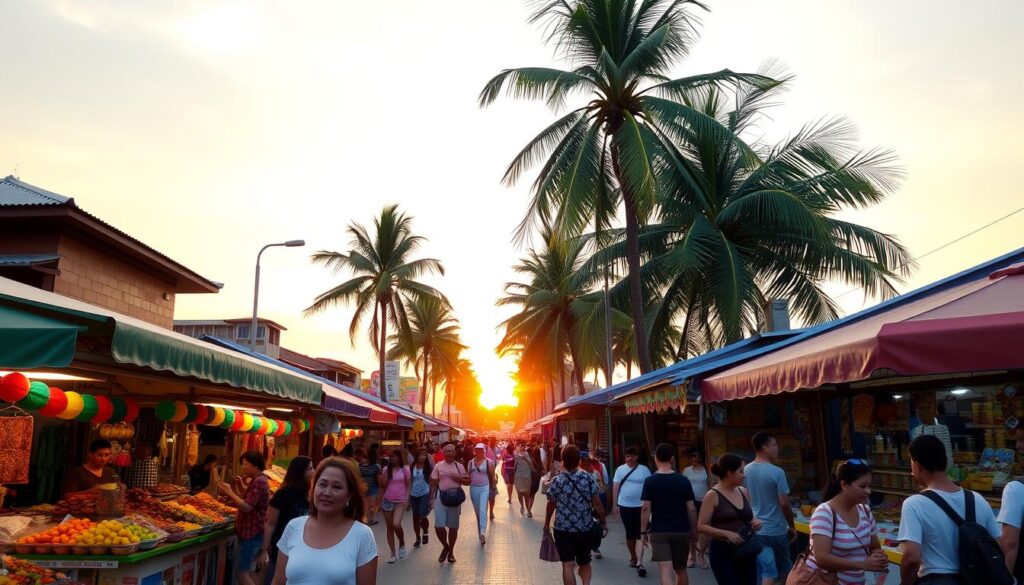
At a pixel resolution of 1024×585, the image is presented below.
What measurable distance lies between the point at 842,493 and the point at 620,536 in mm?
10557

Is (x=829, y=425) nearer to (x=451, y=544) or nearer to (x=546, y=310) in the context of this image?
(x=451, y=544)

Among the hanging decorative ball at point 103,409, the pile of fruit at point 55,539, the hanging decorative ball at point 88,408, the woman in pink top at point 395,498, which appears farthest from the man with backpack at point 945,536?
the woman in pink top at point 395,498

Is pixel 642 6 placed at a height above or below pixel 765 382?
above

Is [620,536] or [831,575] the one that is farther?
[620,536]

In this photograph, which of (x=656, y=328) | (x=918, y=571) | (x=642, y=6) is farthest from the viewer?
(x=656, y=328)

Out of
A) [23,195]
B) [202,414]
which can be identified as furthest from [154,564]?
[23,195]

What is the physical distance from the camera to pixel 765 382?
7770 mm

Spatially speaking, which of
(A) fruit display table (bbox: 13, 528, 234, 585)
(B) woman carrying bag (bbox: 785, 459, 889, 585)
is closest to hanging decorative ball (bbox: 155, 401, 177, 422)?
(A) fruit display table (bbox: 13, 528, 234, 585)

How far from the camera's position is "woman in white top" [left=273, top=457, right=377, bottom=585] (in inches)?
129

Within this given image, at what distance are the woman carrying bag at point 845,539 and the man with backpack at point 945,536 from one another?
0.48 metres

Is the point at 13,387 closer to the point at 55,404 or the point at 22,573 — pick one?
the point at 55,404

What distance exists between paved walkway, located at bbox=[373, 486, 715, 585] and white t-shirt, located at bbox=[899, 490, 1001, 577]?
6.03 m

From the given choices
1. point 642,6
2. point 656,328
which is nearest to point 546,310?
point 656,328

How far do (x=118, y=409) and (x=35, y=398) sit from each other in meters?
2.21
